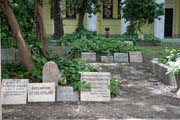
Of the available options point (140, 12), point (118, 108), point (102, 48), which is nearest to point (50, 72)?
point (118, 108)

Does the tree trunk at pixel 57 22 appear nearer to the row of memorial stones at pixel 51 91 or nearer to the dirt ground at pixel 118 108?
the dirt ground at pixel 118 108

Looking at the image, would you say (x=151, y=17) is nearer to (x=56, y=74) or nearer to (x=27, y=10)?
(x=27, y=10)

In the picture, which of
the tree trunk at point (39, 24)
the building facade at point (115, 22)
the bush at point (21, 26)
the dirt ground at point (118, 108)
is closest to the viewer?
the dirt ground at point (118, 108)

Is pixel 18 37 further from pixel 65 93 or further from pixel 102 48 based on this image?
pixel 102 48

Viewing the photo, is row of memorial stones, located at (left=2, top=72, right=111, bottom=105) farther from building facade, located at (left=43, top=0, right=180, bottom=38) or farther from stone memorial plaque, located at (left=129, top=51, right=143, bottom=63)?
building facade, located at (left=43, top=0, right=180, bottom=38)

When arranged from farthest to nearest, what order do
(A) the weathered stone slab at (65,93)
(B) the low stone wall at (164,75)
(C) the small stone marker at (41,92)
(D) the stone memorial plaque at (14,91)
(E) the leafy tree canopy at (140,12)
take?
(E) the leafy tree canopy at (140,12), (B) the low stone wall at (164,75), (A) the weathered stone slab at (65,93), (C) the small stone marker at (41,92), (D) the stone memorial plaque at (14,91)

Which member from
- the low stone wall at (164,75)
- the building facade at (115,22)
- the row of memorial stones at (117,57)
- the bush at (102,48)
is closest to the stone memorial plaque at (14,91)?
the low stone wall at (164,75)

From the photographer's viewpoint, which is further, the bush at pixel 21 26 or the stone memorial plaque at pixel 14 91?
the bush at pixel 21 26

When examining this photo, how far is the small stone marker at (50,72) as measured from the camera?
8086 millimetres

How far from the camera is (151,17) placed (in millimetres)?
24797

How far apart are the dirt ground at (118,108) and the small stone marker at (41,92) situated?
14 cm

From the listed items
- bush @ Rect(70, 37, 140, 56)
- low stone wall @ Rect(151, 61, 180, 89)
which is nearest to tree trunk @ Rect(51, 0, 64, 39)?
bush @ Rect(70, 37, 140, 56)

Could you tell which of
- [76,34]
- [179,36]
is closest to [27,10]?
[76,34]

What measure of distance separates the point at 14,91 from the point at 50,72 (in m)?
0.78
